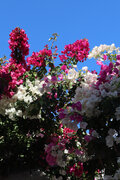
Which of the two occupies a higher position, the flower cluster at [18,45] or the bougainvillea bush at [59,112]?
the flower cluster at [18,45]

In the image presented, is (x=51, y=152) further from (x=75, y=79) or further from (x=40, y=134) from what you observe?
(x=75, y=79)

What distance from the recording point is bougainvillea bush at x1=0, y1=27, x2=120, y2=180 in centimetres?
327

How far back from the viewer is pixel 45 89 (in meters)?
4.09

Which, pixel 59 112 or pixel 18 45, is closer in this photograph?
pixel 59 112

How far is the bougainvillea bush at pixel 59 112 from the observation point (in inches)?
129

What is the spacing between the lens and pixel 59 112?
14.4ft

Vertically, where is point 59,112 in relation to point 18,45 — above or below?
below

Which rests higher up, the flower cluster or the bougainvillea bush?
the flower cluster

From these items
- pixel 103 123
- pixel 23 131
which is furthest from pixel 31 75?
pixel 103 123

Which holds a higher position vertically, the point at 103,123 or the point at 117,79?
the point at 117,79

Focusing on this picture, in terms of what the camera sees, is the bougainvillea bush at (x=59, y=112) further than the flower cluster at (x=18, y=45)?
No

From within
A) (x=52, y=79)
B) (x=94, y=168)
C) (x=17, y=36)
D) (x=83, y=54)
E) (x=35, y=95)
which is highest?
(x=17, y=36)

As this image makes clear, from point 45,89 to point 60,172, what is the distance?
2.29 meters

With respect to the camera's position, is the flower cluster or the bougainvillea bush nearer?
the bougainvillea bush
